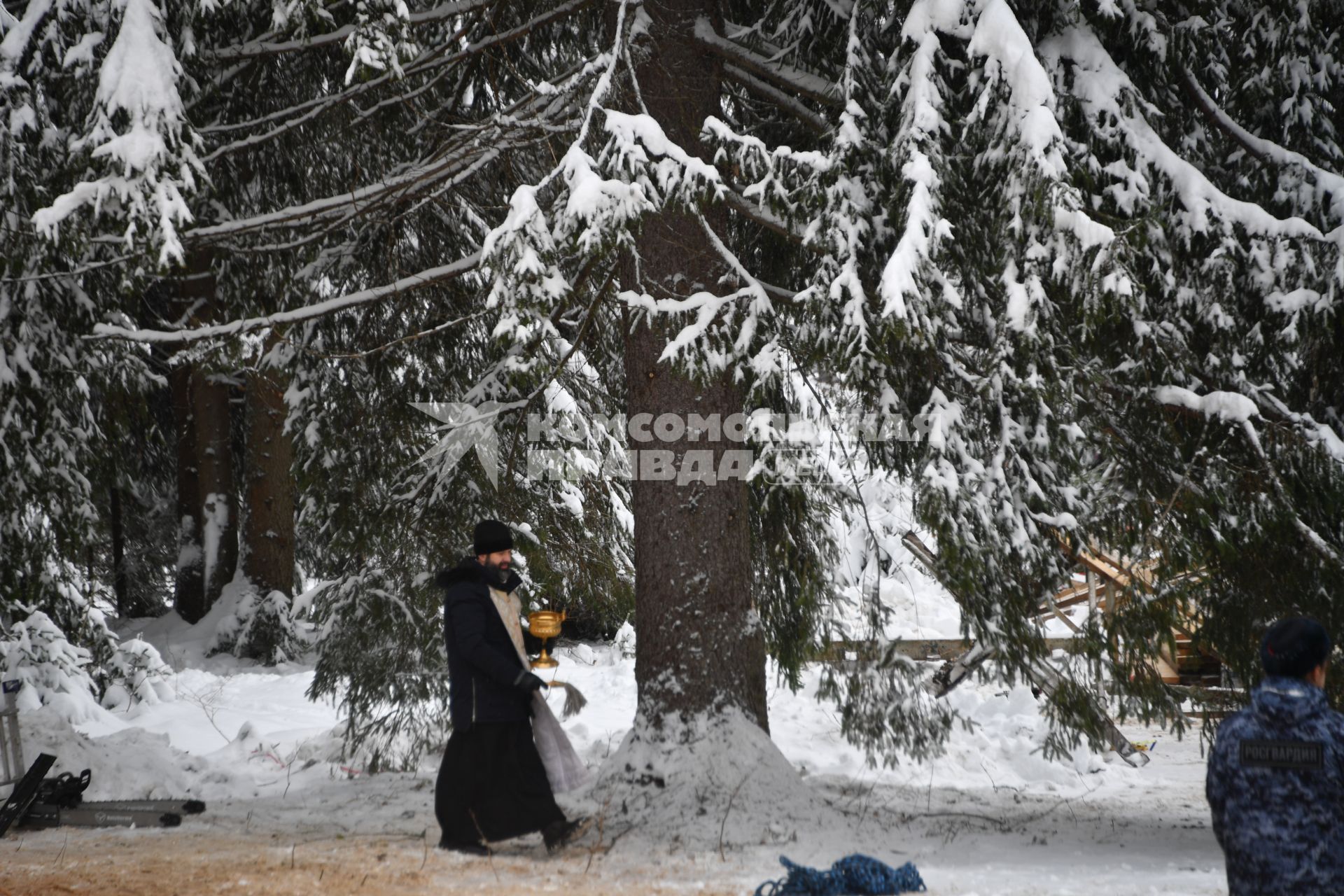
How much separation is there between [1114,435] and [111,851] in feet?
17.8

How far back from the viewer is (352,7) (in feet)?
21.6

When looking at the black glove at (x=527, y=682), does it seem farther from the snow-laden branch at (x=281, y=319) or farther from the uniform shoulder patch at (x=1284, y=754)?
the uniform shoulder patch at (x=1284, y=754)

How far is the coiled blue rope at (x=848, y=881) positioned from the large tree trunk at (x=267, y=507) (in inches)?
393

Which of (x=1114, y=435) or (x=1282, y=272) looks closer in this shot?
(x=1282, y=272)

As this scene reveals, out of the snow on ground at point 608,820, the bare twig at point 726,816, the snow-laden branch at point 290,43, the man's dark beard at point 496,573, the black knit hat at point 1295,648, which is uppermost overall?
the snow-laden branch at point 290,43

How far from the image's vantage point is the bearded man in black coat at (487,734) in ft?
17.2

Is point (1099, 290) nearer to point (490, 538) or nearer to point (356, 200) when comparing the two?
point (490, 538)

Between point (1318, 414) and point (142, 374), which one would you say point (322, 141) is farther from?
point (1318, 414)

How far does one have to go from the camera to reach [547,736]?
5434mm

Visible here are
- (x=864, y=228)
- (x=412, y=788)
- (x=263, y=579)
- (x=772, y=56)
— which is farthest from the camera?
(x=263, y=579)

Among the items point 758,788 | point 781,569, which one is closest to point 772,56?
point 781,569

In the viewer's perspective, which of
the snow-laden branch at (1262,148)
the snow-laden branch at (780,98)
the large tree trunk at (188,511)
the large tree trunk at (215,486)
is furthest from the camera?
the large tree trunk at (188,511)

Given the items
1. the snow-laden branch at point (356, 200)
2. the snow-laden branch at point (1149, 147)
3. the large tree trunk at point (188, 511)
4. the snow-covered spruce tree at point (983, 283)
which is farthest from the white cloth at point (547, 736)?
the large tree trunk at point (188, 511)

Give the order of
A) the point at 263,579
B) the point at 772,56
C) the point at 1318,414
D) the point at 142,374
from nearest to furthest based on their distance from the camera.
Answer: the point at 1318,414 → the point at 772,56 → the point at 142,374 → the point at 263,579
